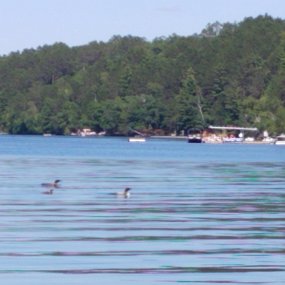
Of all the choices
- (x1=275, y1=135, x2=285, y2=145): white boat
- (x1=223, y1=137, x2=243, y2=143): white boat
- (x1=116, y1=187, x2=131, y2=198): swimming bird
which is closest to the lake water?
(x1=116, y1=187, x2=131, y2=198): swimming bird

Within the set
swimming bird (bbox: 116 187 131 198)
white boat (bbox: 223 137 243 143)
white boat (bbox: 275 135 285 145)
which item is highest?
swimming bird (bbox: 116 187 131 198)

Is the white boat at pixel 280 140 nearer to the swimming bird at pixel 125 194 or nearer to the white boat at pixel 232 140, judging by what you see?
the white boat at pixel 232 140

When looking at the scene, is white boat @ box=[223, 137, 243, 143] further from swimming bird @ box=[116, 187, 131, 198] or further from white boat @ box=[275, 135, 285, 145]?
swimming bird @ box=[116, 187, 131, 198]

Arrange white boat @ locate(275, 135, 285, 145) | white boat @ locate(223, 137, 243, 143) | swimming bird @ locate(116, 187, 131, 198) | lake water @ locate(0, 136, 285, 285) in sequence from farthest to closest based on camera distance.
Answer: white boat @ locate(223, 137, 243, 143), white boat @ locate(275, 135, 285, 145), swimming bird @ locate(116, 187, 131, 198), lake water @ locate(0, 136, 285, 285)

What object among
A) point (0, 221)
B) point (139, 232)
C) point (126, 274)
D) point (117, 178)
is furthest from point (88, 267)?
point (117, 178)

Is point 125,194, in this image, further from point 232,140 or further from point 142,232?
point 232,140

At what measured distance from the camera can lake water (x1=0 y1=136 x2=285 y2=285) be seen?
26.4 meters

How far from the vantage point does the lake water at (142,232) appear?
26438 mm

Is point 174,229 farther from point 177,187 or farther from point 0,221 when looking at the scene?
point 177,187

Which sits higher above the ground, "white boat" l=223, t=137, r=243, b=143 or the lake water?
the lake water

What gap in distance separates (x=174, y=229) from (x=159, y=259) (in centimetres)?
606

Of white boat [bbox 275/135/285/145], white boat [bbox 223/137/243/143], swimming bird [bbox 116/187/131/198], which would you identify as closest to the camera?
swimming bird [bbox 116/187/131/198]

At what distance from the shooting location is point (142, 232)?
33438 mm

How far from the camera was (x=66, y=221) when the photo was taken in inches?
1425
